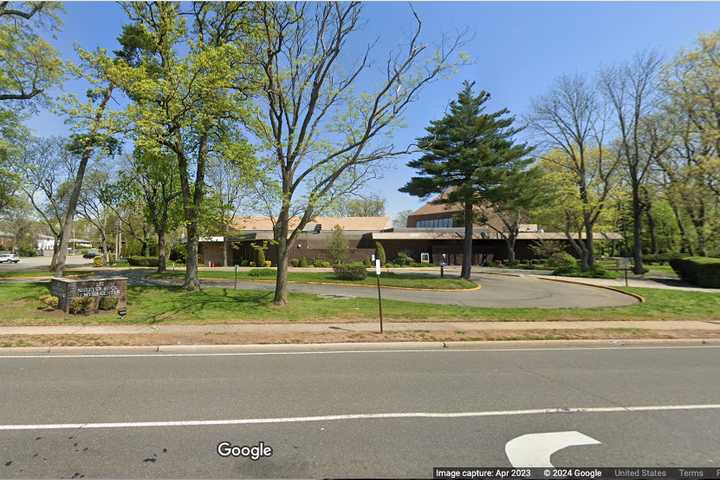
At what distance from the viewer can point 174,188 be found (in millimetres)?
27578

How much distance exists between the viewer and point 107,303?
43.7 ft

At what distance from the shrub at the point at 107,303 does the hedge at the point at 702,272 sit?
32885 millimetres

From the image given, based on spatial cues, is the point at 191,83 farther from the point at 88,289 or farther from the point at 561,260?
the point at 561,260

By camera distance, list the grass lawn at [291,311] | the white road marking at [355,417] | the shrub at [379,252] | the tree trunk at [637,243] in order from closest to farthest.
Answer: the white road marking at [355,417] → the grass lawn at [291,311] → the tree trunk at [637,243] → the shrub at [379,252]

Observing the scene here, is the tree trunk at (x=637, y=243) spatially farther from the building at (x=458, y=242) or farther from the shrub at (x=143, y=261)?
the shrub at (x=143, y=261)

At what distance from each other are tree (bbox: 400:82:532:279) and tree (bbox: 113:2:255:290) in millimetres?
12927

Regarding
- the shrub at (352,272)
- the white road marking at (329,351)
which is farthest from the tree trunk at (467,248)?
the white road marking at (329,351)

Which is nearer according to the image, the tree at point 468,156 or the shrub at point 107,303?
the shrub at point 107,303

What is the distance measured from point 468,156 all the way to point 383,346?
1858 cm

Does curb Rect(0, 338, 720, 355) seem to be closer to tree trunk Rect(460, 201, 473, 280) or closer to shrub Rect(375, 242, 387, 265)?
tree trunk Rect(460, 201, 473, 280)

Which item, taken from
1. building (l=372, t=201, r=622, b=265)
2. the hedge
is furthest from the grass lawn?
building (l=372, t=201, r=622, b=265)

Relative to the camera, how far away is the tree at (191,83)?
14086mm

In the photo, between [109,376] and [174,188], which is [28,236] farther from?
[109,376]

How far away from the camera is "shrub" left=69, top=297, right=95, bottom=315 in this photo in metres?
12.6
